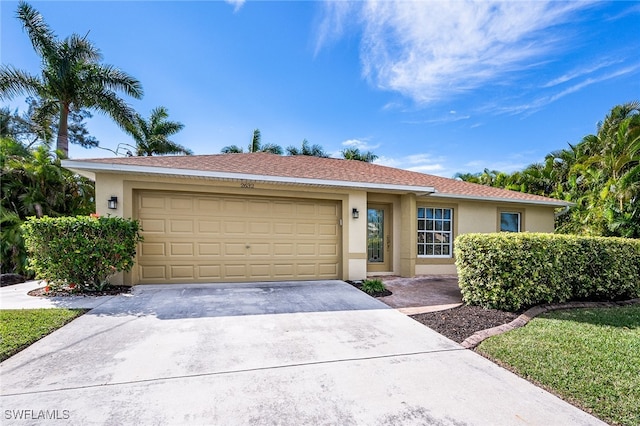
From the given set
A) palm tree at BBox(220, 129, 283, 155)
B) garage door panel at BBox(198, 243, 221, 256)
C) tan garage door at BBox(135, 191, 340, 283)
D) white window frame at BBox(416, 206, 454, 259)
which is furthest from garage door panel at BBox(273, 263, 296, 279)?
palm tree at BBox(220, 129, 283, 155)

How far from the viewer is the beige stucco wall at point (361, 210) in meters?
6.90

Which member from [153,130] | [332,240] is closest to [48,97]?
[153,130]

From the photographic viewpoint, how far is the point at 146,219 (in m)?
7.17

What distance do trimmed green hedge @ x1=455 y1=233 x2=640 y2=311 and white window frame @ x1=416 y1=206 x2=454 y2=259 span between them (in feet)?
11.4

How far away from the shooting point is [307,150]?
24219 mm

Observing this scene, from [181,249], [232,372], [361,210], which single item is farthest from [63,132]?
[232,372]

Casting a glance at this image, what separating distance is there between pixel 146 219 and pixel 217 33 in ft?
19.1

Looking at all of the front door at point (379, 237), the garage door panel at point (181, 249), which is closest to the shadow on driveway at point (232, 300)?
the garage door panel at point (181, 249)

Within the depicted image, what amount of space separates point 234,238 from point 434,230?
21.4 feet

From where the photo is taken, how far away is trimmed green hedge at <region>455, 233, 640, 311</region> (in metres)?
5.55

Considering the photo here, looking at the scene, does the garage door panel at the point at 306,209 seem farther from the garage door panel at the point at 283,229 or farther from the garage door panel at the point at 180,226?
the garage door panel at the point at 180,226

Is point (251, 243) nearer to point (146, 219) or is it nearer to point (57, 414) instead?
point (146, 219)

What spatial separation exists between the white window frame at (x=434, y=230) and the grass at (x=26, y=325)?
8857mm

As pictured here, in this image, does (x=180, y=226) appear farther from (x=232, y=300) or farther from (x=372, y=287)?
(x=372, y=287)
